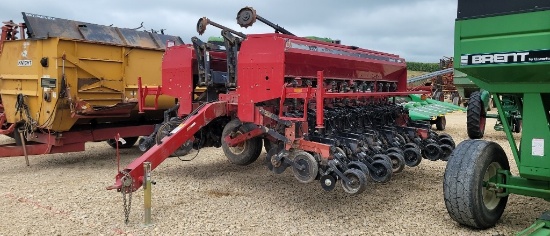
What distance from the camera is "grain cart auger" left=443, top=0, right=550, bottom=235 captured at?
3.31 metres

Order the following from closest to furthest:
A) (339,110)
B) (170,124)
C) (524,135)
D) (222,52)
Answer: (524,135)
(339,110)
(170,124)
(222,52)

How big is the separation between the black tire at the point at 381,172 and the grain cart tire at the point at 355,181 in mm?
451

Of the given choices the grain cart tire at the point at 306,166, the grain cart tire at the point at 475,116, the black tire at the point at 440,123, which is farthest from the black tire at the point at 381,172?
the black tire at the point at 440,123

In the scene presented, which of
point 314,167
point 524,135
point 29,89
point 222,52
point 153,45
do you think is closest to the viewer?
point 524,135

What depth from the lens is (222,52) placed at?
20.9 feet

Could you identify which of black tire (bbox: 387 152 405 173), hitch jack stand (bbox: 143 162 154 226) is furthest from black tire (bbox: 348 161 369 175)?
hitch jack stand (bbox: 143 162 154 226)

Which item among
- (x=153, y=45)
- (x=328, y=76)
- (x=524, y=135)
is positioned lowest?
(x=524, y=135)

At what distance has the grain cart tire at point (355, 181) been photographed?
415 cm

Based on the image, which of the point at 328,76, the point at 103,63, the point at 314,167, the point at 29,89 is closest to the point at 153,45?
the point at 103,63

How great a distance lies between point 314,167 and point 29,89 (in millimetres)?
5087

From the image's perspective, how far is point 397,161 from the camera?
519 cm

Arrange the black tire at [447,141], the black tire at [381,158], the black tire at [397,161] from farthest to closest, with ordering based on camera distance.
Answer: the black tire at [447,141]
the black tire at [397,161]
the black tire at [381,158]

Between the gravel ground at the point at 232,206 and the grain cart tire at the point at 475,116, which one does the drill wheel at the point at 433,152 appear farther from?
the grain cart tire at the point at 475,116

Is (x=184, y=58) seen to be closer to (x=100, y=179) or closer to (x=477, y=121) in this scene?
(x=100, y=179)
